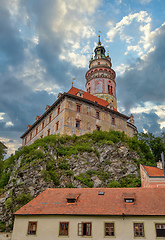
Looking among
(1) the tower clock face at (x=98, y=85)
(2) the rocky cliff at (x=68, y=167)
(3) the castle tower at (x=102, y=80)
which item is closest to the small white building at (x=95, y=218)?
(2) the rocky cliff at (x=68, y=167)

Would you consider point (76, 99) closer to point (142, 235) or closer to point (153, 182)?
point (153, 182)

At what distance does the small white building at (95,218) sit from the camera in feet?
59.5

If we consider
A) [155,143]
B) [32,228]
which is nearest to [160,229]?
[32,228]

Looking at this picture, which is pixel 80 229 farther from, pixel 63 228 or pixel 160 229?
pixel 160 229

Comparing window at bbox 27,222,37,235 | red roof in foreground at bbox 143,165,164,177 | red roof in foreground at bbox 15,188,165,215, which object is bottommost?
window at bbox 27,222,37,235

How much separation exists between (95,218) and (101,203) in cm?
158

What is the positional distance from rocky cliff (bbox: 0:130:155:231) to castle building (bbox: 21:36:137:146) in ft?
12.2

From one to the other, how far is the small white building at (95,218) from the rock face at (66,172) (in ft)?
19.4

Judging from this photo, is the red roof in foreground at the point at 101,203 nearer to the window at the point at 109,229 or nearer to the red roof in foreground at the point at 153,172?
the window at the point at 109,229

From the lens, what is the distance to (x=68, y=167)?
31188mm

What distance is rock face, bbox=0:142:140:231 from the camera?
85.5 ft

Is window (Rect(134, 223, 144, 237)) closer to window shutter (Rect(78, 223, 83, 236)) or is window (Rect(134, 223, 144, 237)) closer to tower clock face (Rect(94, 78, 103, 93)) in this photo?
window shutter (Rect(78, 223, 83, 236))

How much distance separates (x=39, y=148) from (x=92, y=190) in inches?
514

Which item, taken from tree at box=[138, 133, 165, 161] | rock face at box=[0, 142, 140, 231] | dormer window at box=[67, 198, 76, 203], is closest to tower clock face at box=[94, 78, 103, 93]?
tree at box=[138, 133, 165, 161]
